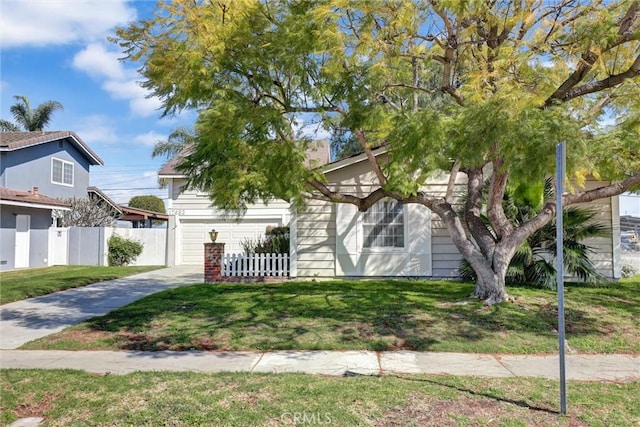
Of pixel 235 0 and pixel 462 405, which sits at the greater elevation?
pixel 235 0

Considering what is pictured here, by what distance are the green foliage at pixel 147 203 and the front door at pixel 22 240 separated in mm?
18183

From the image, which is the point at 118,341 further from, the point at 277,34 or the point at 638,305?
the point at 638,305

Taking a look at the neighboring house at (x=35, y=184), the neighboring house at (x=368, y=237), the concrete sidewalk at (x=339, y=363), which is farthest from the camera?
the neighboring house at (x=35, y=184)

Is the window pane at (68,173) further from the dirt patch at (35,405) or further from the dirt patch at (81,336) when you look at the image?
the dirt patch at (35,405)

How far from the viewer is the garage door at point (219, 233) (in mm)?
20031

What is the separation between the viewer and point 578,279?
1270cm

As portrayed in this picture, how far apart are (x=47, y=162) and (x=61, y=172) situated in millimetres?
1264

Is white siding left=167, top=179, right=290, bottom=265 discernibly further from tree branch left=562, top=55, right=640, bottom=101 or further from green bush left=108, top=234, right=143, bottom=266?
tree branch left=562, top=55, right=640, bottom=101

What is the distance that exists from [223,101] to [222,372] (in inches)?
155

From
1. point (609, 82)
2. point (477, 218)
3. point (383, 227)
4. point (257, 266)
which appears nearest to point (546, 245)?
point (477, 218)

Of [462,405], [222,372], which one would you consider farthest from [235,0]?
[462,405]

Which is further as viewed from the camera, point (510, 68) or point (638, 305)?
point (638, 305)

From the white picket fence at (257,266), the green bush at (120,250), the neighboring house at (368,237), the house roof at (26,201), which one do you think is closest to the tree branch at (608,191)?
the neighboring house at (368,237)

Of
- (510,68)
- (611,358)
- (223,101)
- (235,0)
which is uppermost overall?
(235,0)
